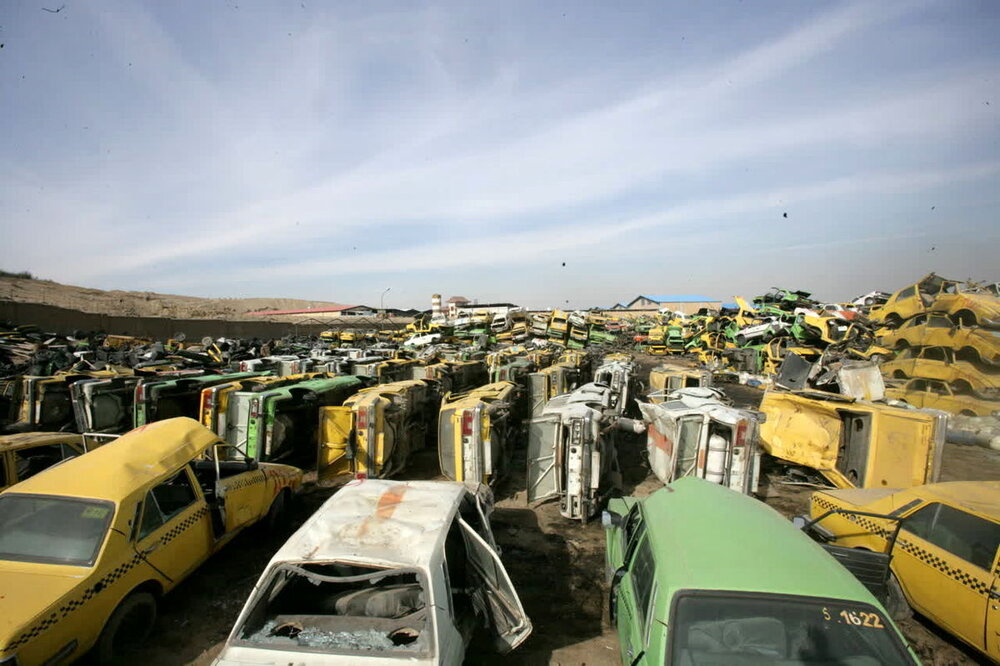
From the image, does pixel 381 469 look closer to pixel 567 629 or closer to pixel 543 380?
pixel 567 629

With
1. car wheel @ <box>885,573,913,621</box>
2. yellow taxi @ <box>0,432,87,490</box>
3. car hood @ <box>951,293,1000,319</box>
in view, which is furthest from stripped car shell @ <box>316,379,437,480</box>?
car hood @ <box>951,293,1000,319</box>

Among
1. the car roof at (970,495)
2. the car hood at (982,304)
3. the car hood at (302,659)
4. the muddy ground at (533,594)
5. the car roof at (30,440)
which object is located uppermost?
the car hood at (982,304)

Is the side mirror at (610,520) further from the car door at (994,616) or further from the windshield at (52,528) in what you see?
the windshield at (52,528)

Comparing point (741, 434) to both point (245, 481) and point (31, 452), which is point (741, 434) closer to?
point (245, 481)

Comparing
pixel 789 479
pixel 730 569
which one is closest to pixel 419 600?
pixel 730 569

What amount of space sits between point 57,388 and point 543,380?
10927 millimetres

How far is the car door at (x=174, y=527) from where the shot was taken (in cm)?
421

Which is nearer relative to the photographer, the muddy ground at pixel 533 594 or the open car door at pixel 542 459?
the muddy ground at pixel 533 594

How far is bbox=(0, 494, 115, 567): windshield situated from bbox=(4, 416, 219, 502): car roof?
0.30ft

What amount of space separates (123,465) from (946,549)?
7785mm

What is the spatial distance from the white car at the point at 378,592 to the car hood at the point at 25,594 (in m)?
1.72

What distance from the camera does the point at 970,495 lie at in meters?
4.30

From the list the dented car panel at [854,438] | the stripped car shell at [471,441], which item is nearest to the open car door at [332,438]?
the stripped car shell at [471,441]

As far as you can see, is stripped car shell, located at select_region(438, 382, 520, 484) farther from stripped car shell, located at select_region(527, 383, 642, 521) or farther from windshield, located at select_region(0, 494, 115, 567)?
windshield, located at select_region(0, 494, 115, 567)
